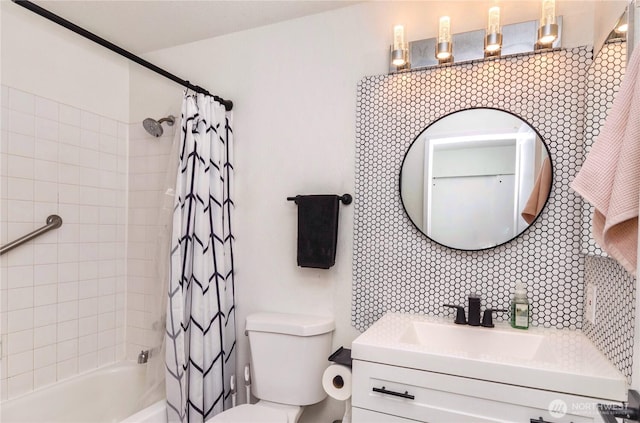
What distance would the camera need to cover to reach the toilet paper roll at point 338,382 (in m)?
1.42

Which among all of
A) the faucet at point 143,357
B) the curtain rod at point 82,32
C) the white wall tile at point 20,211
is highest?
the curtain rod at point 82,32

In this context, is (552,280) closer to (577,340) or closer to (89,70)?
(577,340)

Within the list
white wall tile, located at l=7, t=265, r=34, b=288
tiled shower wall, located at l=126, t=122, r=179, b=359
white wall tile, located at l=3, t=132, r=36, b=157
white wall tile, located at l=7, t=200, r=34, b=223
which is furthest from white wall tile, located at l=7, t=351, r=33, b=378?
white wall tile, located at l=3, t=132, r=36, b=157

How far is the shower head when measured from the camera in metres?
2.13

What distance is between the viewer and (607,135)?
86 cm

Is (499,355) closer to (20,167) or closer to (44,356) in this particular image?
(44,356)

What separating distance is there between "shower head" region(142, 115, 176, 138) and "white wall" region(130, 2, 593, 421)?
0.98 feet

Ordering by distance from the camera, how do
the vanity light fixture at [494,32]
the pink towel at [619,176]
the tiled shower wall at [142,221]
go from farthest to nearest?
the tiled shower wall at [142,221] < the vanity light fixture at [494,32] < the pink towel at [619,176]

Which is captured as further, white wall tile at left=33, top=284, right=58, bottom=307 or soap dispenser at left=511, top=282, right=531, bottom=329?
white wall tile at left=33, top=284, right=58, bottom=307

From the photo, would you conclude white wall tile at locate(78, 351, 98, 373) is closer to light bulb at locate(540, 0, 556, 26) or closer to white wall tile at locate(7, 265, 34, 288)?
white wall tile at locate(7, 265, 34, 288)

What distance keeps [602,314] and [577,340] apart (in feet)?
0.56

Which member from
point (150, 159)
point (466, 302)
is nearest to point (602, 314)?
point (466, 302)

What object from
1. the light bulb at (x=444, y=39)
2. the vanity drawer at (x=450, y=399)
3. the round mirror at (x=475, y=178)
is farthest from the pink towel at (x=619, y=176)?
the light bulb at (x=444, y=39)

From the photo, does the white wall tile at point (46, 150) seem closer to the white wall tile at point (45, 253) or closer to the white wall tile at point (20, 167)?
the white wall tile at point (20, 167)
